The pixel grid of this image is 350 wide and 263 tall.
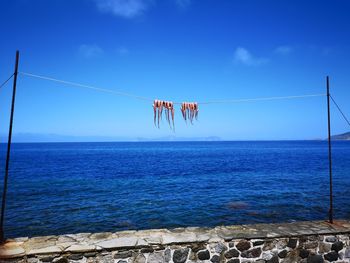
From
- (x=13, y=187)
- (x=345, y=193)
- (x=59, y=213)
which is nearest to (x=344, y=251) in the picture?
(x=59, y=213)

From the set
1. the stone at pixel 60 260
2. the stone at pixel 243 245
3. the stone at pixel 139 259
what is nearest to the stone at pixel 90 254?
the stone at pixel 60 260

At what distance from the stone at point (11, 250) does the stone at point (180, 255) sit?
317cm

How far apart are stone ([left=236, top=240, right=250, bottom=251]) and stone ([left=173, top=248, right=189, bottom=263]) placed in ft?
4.09

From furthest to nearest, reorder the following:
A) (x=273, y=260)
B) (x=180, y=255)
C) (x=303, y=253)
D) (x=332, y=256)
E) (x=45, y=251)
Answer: (x=332, y=256) → (x=303, y=253) → (x=273, y=260) → (x=180, y=255) → (x=45, y=251)

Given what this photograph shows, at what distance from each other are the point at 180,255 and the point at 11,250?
3593 millimetres

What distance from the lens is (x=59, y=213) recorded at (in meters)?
17.8

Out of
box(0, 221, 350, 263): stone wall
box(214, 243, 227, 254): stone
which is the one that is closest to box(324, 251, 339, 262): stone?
box(0, 221, 350, 263): stone wall

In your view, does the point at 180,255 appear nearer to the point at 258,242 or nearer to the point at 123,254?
the point at 123,254

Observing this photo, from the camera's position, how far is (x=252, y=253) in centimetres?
638

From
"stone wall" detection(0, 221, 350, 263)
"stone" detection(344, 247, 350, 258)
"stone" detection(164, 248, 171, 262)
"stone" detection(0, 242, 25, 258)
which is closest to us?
"stone" detection(0, 242, 25, 258)

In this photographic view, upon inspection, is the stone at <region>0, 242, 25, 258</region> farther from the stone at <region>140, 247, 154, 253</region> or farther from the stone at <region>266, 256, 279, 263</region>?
the stone at <region>266, 256, 279, 263</region>

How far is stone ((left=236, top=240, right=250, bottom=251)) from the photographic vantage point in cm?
633

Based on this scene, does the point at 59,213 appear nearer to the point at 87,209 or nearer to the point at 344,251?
the point at 87,209

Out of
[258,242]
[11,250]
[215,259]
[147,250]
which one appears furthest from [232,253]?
[11,250]
